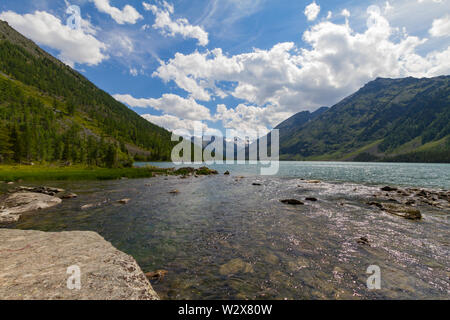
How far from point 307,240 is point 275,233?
2.42 m

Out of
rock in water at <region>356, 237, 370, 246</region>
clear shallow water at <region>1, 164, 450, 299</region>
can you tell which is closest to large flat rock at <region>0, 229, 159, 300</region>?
clear shallow water at <region>1, 164, 450, 299</region>

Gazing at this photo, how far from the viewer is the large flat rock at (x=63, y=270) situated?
19.5 feet

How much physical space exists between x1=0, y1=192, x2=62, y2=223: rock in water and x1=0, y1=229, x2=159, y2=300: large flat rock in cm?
913

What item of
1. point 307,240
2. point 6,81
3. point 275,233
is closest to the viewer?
point 307,240

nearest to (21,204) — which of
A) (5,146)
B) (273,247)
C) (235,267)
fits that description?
(235,267)

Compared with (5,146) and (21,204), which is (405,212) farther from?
(5,146)

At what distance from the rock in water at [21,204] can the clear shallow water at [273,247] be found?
1398 mm

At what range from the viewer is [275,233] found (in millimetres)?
15219

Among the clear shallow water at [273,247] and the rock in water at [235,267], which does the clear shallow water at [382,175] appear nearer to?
the clear shallow water at [273,247]

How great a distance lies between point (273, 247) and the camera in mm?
12750
